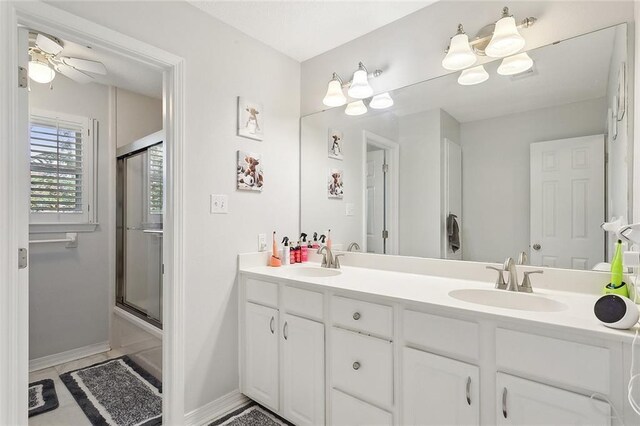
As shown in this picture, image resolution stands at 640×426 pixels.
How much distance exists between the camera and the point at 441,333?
4.00 ft

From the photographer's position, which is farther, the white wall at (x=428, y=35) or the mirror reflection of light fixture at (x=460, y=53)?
the mirror reflection of light fixture at (x=460, y=53)

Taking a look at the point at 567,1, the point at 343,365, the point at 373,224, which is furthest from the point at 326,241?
the point at 567,1

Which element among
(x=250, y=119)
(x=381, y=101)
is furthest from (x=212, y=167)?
(x=381, y=101)

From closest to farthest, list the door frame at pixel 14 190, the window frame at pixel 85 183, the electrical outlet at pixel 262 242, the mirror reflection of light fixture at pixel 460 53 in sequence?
the door frame at pixel 14 190 < the mirror reflection of light fixture at pixel 460 53 < the electrical outlet at pixel 262 242 < the window frame at pixel 85 183

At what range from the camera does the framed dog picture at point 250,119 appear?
2053mm

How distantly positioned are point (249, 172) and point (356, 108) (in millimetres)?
846

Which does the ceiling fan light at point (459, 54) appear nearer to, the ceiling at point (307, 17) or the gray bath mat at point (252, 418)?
the ceiling at point (307, 17)

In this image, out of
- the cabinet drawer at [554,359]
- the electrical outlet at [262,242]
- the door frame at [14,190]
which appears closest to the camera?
the cabinet drawer at [554,359]

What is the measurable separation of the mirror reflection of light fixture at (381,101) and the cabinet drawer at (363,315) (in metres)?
1.27

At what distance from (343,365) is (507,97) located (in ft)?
5.07

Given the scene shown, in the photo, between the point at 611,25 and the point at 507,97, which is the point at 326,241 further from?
the point at 611,25

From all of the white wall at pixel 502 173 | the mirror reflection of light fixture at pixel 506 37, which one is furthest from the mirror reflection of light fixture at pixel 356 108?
the mirror reflection of light fixture at pixel 506 37

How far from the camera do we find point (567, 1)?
1.46 meters

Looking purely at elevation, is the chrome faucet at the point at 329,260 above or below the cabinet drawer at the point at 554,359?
above
